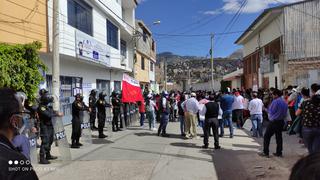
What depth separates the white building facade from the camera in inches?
716

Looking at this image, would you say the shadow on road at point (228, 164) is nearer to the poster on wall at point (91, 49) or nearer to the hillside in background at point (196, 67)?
the poster on wall at point (91, 49)

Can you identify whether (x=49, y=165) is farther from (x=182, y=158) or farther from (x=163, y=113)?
(x=163, y=113)

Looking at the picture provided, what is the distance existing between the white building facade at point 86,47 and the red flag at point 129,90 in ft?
9.36

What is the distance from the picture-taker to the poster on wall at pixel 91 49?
1986 centimetres

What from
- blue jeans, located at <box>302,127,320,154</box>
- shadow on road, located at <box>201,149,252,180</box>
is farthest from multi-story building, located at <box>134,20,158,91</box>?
blue jeans, located at <box>302,127,320,154</box>

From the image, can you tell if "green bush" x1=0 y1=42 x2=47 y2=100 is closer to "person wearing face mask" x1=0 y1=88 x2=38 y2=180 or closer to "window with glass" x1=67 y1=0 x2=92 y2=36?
"window with glass" x1=67 y1=0 x2=92 y2=36

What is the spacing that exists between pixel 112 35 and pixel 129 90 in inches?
478

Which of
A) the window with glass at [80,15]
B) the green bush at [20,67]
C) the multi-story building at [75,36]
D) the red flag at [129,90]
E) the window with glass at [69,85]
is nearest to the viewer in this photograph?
the green bush at [20,67]

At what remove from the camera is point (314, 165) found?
1392 millimetres

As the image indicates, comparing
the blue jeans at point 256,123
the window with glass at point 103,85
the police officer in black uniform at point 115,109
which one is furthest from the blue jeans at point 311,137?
the window with glass at point 103,85

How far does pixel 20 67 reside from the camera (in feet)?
36.9

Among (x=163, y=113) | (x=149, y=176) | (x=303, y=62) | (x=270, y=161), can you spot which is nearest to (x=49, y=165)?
(x=149, y=176)

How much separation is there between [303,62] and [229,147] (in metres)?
16.6

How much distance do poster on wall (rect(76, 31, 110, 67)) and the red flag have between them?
3.08 meters
